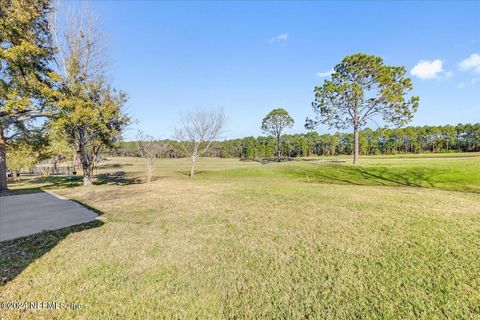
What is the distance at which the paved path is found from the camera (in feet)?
16.7

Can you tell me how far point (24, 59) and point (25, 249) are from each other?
9519 millimetres

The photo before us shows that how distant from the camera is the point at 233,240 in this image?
443 centimetres

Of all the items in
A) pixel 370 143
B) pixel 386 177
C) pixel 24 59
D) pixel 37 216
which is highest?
pixel 24 59

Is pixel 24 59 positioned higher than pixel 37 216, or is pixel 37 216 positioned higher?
pixel 24 59

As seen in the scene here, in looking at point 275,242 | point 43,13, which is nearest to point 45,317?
point 275,242

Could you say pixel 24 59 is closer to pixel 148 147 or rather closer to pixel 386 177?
pixel 148 147

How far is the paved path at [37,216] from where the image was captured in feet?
16.7

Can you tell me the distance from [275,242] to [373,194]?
6.30m

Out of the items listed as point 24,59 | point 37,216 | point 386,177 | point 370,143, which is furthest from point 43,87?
point 370,143

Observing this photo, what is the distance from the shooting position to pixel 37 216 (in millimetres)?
6227

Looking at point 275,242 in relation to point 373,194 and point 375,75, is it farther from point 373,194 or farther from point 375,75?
point 375,75

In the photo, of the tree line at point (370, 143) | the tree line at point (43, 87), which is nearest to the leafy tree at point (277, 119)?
the tree line at point (370, 143)

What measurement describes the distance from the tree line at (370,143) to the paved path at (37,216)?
127ft

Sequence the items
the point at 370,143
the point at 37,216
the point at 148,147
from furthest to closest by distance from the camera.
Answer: the point at 370,143 < the point at 148,147 < the point at 37,216
